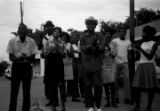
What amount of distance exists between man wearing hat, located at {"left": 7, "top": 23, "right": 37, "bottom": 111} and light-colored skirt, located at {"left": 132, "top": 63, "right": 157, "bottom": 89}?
2.23 meters

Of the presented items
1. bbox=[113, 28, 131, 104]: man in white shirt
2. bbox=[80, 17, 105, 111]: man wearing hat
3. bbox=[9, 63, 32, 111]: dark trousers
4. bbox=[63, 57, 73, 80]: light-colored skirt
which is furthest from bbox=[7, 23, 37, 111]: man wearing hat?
bbox=[113, 28, 131, 104]: man in white shirt

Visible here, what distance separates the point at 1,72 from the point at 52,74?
7701 cm

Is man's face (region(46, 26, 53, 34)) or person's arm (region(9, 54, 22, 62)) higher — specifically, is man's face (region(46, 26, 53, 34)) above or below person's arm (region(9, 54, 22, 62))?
above

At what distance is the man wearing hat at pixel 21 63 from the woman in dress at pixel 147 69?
87.5 inches

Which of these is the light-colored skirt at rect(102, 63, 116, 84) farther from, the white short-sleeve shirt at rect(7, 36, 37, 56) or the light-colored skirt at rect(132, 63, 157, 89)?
the white short-sleeve shirt at rect(7, 36, 37, 56)

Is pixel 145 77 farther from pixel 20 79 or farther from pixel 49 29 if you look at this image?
pixel 49 29

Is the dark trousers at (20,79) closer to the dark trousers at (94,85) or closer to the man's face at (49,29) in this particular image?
the dark trousers at (94,85)

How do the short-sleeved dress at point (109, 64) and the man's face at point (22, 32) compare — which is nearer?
the man's face at point (22, 32)

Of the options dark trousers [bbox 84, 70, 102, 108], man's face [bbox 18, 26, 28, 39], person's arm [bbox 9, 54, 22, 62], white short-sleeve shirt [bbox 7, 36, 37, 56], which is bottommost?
dark trousers [bbox 84, 70, 102, 108]

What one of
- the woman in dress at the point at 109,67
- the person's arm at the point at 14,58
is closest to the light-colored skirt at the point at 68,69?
the woman in dress at the point at 109,67

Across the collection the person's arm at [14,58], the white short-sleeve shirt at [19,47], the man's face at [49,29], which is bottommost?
the person's arm at [14,58]

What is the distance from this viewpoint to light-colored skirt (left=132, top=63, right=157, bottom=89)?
24.5 feet

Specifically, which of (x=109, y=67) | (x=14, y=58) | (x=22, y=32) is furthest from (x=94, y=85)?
(x=109, y=67)

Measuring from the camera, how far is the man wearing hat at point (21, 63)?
7.45 metres
